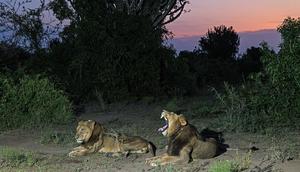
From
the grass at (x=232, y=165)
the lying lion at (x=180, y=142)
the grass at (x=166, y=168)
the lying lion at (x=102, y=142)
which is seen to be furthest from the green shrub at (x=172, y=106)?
the grass at (x=166, y=168)

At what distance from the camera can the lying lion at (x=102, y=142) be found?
9453 mm

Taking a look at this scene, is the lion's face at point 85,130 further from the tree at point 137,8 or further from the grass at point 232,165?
the tree at point 137,8

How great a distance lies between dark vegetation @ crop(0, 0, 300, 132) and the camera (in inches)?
497

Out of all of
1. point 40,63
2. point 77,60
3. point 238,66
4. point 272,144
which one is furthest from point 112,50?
point 238,66

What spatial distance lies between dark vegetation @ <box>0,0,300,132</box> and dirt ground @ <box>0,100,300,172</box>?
103 centimetres

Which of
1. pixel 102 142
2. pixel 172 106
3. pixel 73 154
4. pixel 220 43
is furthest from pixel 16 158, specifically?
pixel 220 43

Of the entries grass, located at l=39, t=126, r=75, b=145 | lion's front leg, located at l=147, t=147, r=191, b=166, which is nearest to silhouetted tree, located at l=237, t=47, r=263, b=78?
Answer: grass, located at l=39, t=126, r=75, b=145

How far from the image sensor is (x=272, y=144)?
10.2 m

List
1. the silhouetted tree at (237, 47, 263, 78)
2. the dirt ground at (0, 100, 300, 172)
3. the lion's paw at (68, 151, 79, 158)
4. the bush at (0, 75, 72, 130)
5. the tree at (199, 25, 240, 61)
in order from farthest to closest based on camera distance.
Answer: the tree at (199, 25, 240, 61) → the silhouetted tree at (237, 47, 263, 78) → the bush at (0, 75, 72, 130) → the lion's paw at (68, 151, 79, 158) → the dirt ground at (0, 100, 300, 172)

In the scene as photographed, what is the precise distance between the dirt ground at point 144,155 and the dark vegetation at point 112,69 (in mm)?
1033

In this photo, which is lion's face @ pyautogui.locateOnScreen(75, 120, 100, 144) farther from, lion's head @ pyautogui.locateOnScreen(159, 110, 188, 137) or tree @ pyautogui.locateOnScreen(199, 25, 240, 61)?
tree @ pyautogui.locateOnScreen(199, 25, 240, 61)

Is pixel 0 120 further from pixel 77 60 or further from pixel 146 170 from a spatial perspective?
pixel 146 170

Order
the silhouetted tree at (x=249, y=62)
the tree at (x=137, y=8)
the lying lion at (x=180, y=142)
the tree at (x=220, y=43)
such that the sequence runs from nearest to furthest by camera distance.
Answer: the lying lion at (x=180, y=142) < the tree at (x=137, y=8) < the silhouetted tree at (x=249, y=62) < the tree at (x=220, y=43)

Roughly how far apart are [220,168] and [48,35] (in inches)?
534
